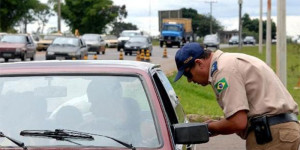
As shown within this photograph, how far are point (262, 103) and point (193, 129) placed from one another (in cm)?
78

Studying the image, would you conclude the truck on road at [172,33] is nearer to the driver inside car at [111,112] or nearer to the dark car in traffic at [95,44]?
the dark car in traffic at [95,44]

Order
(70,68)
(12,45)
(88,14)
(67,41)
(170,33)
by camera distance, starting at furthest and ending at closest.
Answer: (88,14), (170,33), (67,41), (12,45), (70,68)

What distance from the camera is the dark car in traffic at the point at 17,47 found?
1371 inches

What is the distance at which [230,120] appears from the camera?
16.8 ft

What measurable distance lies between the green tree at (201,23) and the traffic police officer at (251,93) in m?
138

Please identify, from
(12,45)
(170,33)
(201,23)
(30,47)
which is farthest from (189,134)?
(201,23)

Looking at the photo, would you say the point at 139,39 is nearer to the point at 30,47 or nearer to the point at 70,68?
the point at 30,47

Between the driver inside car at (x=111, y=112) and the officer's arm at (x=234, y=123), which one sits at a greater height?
the driver inside car at (x=111, y=112)

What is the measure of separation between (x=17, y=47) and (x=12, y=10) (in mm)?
46954

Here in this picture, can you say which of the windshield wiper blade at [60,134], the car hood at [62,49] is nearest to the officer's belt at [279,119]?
the windshield wiper blade at [60,134]

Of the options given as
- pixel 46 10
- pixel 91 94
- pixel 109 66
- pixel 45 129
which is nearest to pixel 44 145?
pixel 45 129

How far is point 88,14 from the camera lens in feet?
305

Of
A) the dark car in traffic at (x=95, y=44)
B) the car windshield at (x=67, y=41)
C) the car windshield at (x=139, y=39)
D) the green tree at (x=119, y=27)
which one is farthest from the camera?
the green tree at (x=119, y=27)

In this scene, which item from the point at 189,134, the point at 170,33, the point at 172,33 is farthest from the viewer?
the point at 170,33
